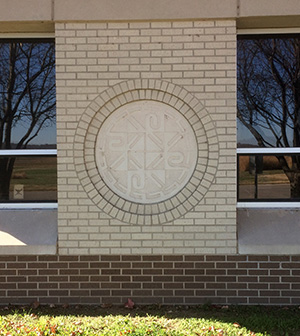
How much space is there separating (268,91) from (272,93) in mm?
56

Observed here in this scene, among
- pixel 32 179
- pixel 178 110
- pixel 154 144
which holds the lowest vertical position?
pixel 32 179

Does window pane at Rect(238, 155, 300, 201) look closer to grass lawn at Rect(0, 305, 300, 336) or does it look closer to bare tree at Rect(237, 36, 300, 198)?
bare tree at Rect(237, 36, 300, 198)

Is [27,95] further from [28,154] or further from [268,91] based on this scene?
[268,91]

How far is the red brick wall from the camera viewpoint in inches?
185

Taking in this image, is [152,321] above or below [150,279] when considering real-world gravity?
below

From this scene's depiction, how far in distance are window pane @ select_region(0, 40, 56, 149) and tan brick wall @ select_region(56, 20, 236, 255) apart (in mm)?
660

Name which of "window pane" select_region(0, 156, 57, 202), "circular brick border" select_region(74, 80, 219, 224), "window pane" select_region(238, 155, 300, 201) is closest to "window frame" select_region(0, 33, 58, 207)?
"window pane" select_region(0, 156, 57, 202)

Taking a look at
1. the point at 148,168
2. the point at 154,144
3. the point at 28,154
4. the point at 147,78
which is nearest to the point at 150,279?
the point at 148,168

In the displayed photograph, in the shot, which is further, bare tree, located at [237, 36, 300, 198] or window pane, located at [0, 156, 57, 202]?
window pane, located at [0, 156, 57, 202]

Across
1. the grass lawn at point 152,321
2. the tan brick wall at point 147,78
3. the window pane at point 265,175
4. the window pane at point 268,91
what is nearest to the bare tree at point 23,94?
the tan brick wall at point 147,78

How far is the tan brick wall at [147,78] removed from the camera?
457cm

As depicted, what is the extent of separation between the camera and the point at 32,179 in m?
5.21

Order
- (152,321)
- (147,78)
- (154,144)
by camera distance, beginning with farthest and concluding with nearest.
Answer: (154,144) → (147,78) → (152,321)

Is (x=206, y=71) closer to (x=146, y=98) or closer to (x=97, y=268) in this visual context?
(x=146, y=98)
